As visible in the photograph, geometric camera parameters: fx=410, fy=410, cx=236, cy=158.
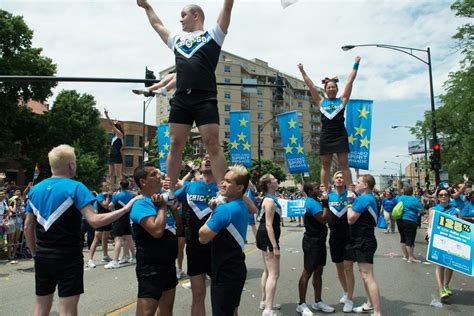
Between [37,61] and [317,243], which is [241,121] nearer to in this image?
[317,243]

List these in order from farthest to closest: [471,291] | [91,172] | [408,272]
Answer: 1. [91,172]
2. [408,272]
3. [471,291]

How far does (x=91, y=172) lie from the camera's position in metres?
38.3

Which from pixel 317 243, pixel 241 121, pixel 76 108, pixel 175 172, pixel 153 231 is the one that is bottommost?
pixel 317 243

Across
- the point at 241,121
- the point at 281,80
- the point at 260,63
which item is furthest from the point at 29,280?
the point at 260,63

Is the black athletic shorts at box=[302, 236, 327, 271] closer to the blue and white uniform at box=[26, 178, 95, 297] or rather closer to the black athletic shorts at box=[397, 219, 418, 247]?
the blue and white uniform at box=[26, 178, 95, 297]

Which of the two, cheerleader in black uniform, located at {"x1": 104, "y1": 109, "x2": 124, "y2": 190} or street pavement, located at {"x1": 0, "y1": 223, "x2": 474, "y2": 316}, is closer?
street pavement, located at {"x1": 0, "y1": 223, "x2": 474, "y2": 316}

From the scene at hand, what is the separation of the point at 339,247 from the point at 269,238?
4.27 feet

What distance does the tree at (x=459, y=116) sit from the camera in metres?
21.7

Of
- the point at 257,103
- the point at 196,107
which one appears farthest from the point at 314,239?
the point at 257,103

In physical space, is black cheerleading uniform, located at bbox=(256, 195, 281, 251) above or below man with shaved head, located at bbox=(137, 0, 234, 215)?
below

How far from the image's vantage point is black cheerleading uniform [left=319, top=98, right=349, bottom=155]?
648 cm

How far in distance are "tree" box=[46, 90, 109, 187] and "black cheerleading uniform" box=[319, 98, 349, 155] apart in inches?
1332

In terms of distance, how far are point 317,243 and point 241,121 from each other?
41.9ft

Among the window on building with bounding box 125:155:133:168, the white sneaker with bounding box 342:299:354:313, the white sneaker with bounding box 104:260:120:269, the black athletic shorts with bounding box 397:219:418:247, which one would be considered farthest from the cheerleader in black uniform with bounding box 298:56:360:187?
the window on building with bounding box 125:155:133:168
